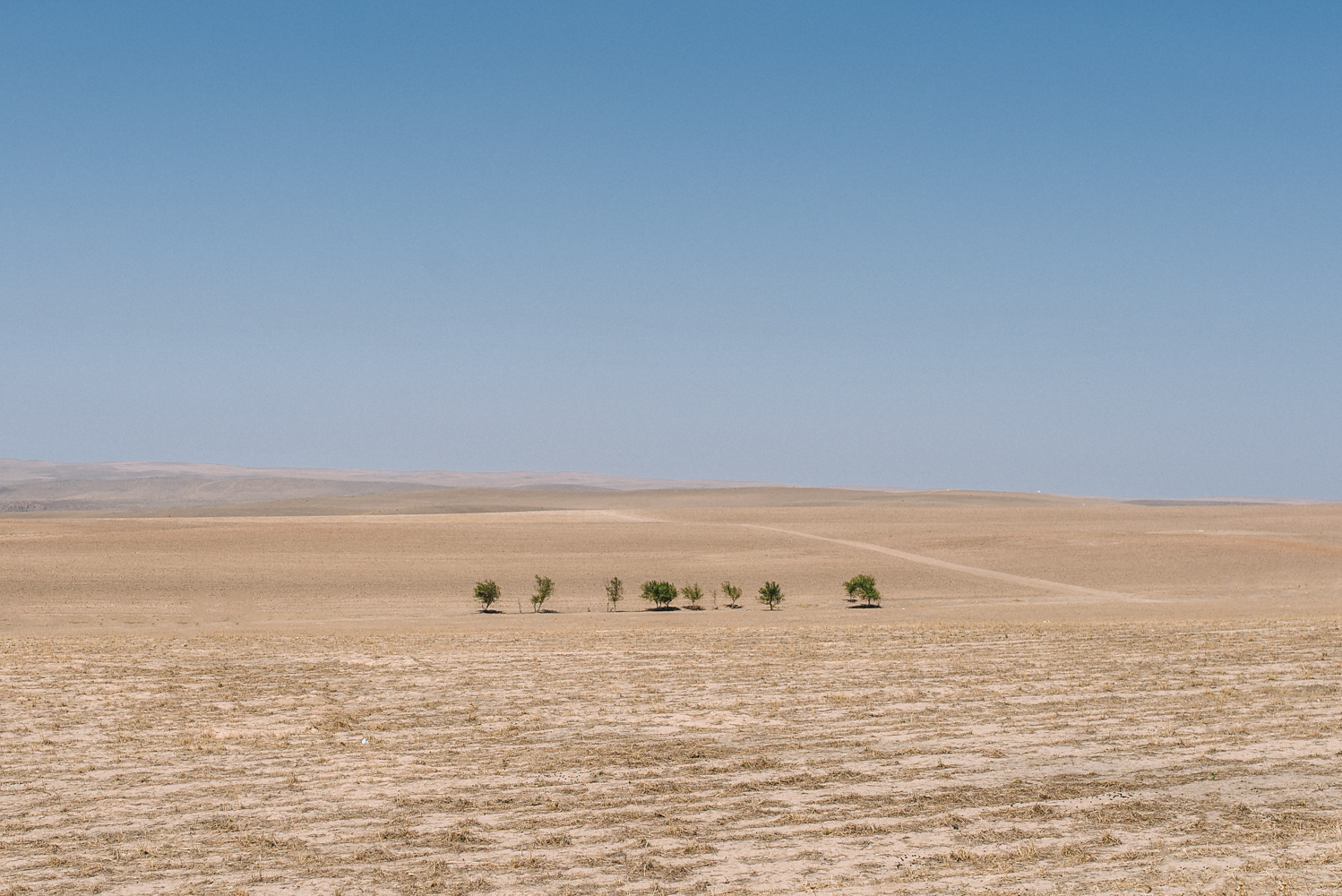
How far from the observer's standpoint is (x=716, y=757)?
1200 cm

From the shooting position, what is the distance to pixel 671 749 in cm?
1249

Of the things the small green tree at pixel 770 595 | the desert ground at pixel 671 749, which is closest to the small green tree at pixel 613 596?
the desert ground at pixel 671 749

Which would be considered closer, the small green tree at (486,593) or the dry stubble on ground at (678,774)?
the dry stubble on ground at (678,774)

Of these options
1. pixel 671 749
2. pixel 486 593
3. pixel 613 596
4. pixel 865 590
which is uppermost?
pixel 671 749

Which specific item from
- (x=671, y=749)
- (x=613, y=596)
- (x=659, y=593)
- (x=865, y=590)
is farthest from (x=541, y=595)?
(x=671, y=749)

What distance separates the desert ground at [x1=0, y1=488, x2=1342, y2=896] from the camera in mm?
8312

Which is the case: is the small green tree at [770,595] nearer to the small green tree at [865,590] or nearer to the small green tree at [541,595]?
the small green tree at [865,590]

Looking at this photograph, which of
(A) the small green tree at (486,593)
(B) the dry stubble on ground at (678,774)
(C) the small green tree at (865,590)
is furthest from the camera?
(C) the small green tree at (865,590)

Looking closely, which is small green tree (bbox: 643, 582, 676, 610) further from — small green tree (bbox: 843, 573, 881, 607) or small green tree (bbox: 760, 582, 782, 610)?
small green tree (bbox: 843, 573, 881, 607)

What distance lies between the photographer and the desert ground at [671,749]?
8.31 metres

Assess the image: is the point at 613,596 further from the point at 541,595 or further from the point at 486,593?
the point at 486,593

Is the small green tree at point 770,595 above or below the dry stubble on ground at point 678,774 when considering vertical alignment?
below

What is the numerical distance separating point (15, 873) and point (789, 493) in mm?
119666

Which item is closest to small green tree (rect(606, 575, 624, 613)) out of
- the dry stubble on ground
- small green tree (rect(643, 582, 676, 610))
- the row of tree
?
the row of tree
